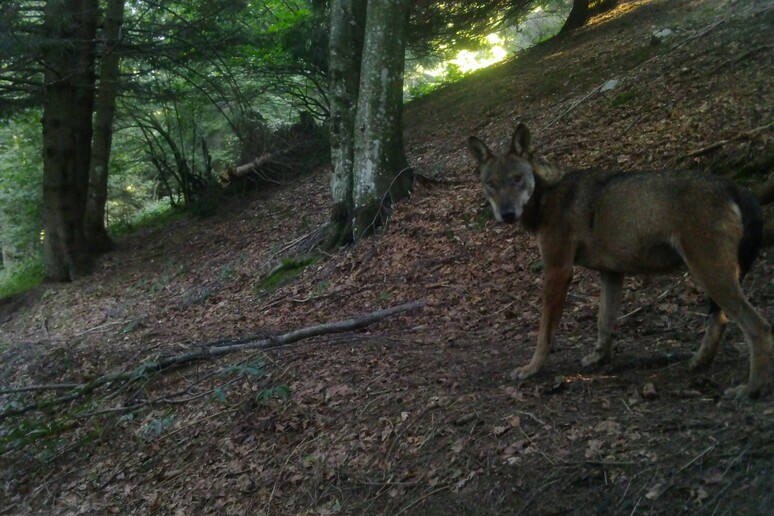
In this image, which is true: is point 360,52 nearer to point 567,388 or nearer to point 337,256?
point 337,256

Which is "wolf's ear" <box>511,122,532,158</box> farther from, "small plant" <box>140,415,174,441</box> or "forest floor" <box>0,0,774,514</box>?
"small plant" <box>140,415,174,441</box>

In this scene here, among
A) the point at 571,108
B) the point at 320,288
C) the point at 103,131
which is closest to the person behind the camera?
the point at 320,288

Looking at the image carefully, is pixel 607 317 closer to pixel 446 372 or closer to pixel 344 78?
pixel 446 372

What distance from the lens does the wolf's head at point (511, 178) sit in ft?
21.5

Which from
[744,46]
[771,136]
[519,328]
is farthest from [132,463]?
A: [744,46]

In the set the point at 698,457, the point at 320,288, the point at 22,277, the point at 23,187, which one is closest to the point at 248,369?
the point at 320,288

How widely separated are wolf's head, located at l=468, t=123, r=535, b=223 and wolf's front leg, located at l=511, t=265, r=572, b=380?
70 cm

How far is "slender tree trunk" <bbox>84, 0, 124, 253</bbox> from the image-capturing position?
58.4ft

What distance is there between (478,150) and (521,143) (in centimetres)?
50

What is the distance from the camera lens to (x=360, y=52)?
13570 millimetres

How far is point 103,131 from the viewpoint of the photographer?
1977 centimetres

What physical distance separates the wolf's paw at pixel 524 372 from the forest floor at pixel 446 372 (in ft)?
0.36

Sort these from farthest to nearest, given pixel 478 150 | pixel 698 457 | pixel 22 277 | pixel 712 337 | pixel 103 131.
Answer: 1. pixel 22 277
2. pixel 103 131
3. pixel 478 150
4. pixel 712 337
5. pixel 698 457

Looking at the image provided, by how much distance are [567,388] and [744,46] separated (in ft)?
29.6
